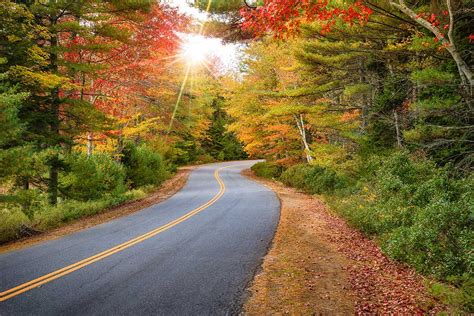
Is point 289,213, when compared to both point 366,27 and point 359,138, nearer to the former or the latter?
point 359,138

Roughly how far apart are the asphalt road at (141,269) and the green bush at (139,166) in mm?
10836

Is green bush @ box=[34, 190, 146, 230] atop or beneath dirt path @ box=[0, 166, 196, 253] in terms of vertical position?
atop

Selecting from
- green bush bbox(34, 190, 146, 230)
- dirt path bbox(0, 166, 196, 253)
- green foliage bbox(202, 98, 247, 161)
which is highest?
green foliage bbox(202, 98, 247, 161)

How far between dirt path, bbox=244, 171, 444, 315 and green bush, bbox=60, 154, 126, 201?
964cm

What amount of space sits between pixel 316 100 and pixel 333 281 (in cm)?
1484

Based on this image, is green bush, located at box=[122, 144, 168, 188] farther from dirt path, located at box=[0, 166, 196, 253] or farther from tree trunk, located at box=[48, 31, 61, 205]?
tree trunk, located at box=[48, 31, 61, 205]

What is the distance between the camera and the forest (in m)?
7.01

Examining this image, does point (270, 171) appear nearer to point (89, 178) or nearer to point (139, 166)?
point (139, 166)

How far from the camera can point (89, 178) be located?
15.3 metres

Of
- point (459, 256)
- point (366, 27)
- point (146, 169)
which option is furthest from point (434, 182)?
point (146, 169)

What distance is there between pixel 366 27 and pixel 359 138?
5242mm

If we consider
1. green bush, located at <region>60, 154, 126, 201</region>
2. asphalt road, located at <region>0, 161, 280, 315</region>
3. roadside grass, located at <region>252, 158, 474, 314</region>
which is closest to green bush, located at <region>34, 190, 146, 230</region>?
green bush, located at <region>60, 154, 126, 201</region>

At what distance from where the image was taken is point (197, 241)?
905cm

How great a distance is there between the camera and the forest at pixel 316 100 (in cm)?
701
